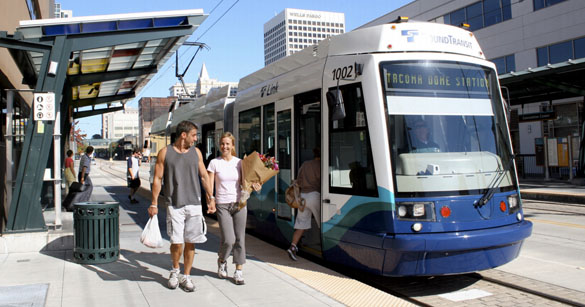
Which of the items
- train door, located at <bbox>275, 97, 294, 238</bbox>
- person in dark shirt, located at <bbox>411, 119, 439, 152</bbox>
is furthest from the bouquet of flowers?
person in dark shirt, located at <bbox>411, 119, 439, 152</bbox>

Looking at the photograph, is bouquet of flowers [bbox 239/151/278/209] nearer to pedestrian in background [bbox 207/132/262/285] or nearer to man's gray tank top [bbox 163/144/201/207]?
pedestrian in background [bbox 207/132/262/285]

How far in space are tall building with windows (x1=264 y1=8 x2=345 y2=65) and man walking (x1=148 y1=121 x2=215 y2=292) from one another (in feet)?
528

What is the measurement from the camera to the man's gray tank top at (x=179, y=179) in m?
5.70

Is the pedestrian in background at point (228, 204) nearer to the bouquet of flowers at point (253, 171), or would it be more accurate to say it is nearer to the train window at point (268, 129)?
the bouquet of flowers at point (253, 171)

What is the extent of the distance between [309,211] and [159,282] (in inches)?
90.6

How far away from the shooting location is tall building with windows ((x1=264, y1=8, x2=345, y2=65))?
168000mm

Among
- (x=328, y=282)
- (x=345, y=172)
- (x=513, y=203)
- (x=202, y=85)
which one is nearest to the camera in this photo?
(x=328, y=282)

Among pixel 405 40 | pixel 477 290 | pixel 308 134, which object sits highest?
pixel 405 40

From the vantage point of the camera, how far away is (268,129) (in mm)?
8734

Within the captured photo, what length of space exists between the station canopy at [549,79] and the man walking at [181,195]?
44.7 feet

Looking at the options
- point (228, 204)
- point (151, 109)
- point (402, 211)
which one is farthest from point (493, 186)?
point (151, 109)

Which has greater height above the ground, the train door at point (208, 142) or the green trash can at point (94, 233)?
the train door at point (208, 142)

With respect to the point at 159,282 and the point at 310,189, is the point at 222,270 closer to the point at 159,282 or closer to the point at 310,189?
the point at 159,282

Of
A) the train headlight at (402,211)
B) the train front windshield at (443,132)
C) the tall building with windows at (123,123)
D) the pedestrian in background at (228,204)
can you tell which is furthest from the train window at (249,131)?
the tall building with windows at (123,123)
